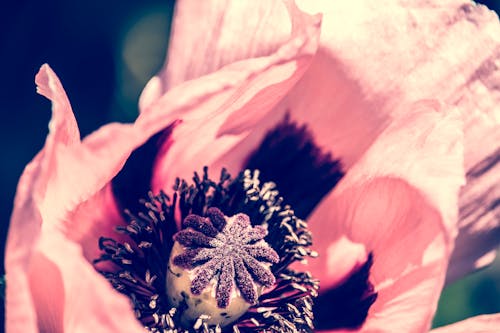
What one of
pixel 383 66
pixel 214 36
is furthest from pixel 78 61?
pixel 383 66

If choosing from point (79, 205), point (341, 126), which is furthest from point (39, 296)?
point (341, 126)

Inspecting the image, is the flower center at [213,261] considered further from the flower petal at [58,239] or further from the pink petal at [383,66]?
the flower petal at [58,239]

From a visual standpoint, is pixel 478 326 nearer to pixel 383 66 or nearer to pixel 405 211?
pixel 405 211

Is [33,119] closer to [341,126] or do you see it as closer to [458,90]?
[341,126]

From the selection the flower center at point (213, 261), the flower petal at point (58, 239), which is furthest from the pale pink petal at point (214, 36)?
the flower petal at point (58, 239)

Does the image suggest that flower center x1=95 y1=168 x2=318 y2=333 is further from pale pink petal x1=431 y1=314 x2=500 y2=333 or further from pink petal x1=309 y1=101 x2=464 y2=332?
pale pink petal x1=431 y1=314 x2=500 y2=333
